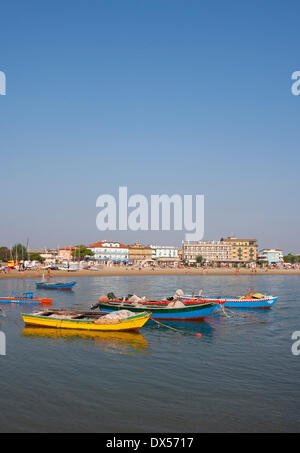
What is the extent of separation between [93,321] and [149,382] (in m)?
10.2

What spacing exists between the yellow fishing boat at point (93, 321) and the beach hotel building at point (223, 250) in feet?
518

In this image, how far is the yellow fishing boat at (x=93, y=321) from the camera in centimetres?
2605

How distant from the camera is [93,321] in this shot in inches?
1032

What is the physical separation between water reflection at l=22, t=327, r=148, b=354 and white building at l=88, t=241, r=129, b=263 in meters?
144

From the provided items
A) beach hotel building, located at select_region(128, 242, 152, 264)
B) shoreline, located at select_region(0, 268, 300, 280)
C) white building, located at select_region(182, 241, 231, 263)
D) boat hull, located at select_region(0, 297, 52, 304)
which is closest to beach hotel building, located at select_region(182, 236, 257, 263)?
white building, located at select_region(182, 241, 231, 263)

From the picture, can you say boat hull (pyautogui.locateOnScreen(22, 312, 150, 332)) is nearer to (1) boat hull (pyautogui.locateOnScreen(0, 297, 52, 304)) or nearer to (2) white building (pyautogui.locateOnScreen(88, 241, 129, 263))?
(1) boat hull (pyautogui.locateOnScreen(0, 297, 52, 304))

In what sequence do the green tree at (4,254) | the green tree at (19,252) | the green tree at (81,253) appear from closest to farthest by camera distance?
the green tree at (19,252) < the green tree at (4,254) < the green tree at (81,253)

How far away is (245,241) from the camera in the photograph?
615 ft

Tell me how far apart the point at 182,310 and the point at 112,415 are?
1876cm

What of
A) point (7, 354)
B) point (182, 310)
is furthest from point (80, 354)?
point (182, 310)

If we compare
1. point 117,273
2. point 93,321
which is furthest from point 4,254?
point 93,321

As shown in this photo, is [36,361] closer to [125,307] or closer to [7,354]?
[7,354]

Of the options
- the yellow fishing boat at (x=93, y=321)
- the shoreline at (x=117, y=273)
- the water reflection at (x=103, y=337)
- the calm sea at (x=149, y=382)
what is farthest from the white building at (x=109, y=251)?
the calm sea at (x=149, y=382)

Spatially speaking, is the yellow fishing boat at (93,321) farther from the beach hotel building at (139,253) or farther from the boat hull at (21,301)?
the beach hotel building at (139,253)
